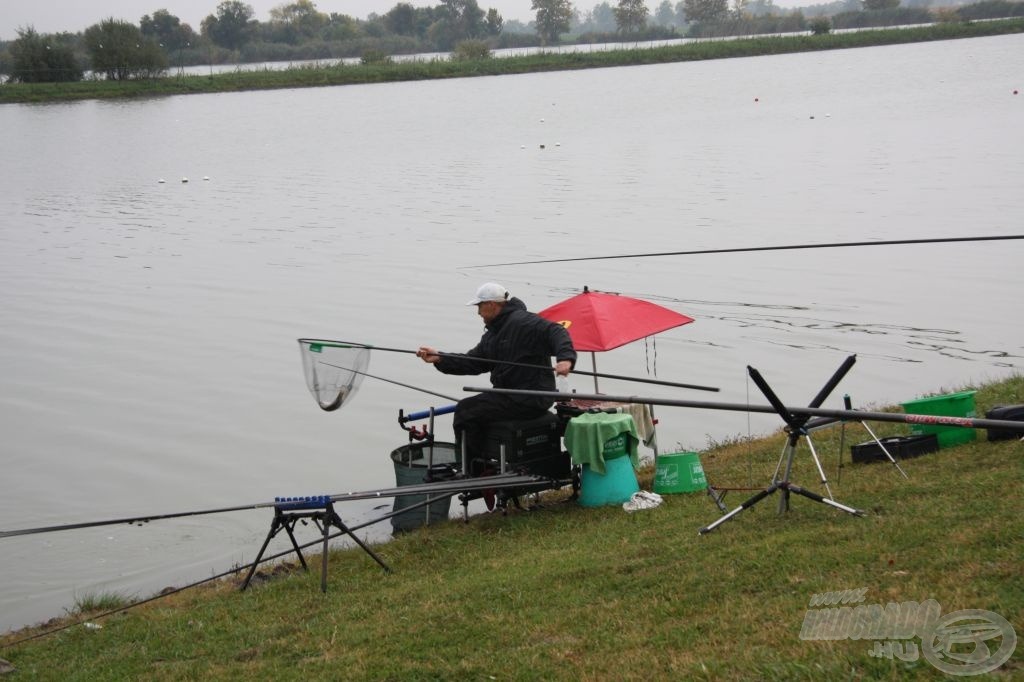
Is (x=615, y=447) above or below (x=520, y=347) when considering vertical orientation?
below

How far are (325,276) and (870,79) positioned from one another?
41.7m

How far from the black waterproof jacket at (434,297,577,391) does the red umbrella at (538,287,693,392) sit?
0.82 m

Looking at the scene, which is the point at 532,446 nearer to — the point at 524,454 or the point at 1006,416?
the point at 524,454

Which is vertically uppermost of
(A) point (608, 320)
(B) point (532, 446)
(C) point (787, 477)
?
(A) point (608, 320)

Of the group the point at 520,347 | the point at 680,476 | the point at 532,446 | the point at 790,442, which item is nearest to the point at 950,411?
the point at 680,476

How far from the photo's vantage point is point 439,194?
28.4 meters

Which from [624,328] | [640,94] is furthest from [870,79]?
[624,328]

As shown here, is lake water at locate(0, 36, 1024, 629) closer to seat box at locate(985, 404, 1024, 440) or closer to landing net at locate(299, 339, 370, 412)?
landing net at locate(299, 339, 370, 412)

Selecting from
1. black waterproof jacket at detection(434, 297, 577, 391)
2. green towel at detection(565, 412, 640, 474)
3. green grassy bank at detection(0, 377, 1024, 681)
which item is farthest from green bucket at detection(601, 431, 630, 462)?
black waterproof jacket at detection(434, 297, 577, 391)

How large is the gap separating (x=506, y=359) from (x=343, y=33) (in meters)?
119

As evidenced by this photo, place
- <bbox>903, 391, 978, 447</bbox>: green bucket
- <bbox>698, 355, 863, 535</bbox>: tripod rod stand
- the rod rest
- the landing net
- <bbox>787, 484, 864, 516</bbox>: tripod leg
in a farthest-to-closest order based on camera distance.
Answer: <bbox>903, 391, 978, 447</bbox>: green bucket, the landing net, the rod rest, <bbox>787, 484, 864, 516</bbox>: tripod leg, <bbox>698, 355, 863, 535</bbox>: tripod rod stand

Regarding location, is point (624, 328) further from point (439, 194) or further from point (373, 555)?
point (439, 194)

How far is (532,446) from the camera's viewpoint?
8320mm

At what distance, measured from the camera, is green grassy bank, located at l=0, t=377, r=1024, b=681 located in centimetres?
490
